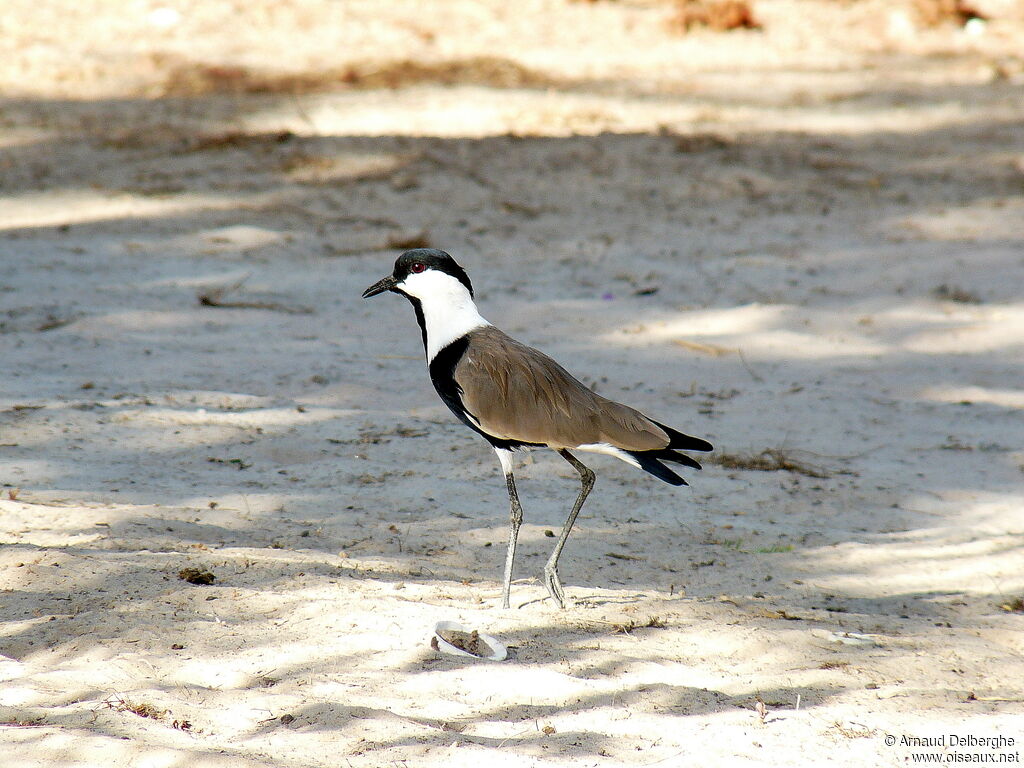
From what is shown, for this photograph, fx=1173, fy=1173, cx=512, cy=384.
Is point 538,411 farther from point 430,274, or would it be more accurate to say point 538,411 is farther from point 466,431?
point 466,431

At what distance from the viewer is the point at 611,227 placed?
9055 mm

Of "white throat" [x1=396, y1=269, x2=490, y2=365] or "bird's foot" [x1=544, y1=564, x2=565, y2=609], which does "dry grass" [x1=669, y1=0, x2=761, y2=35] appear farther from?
"bird's foot" [x1=544, y1=564, x2=565, y2=609]

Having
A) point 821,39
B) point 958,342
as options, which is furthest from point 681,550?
point 821,39

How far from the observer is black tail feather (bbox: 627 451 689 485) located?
3.77 metres

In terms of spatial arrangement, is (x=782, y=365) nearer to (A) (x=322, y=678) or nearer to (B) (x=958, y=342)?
(B) (x=958, y=342)

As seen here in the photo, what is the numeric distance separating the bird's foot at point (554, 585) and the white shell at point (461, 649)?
0.39m

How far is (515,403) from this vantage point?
12.8 ft

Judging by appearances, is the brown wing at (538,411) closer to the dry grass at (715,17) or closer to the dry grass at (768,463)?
the dry grass at (768,463)

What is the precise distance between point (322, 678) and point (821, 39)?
45.0 ft

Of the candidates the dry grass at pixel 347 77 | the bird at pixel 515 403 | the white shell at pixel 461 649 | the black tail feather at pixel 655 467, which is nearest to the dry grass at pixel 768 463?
the bird at pixel 515 403

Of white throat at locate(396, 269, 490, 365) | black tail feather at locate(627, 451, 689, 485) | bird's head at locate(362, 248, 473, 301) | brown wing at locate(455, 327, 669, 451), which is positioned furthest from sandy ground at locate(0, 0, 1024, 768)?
bird's head at locate(362, 248, 473, 301)

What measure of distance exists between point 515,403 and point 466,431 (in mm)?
1751

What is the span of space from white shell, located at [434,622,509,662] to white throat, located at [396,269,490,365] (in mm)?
1032

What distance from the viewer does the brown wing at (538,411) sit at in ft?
12.7
